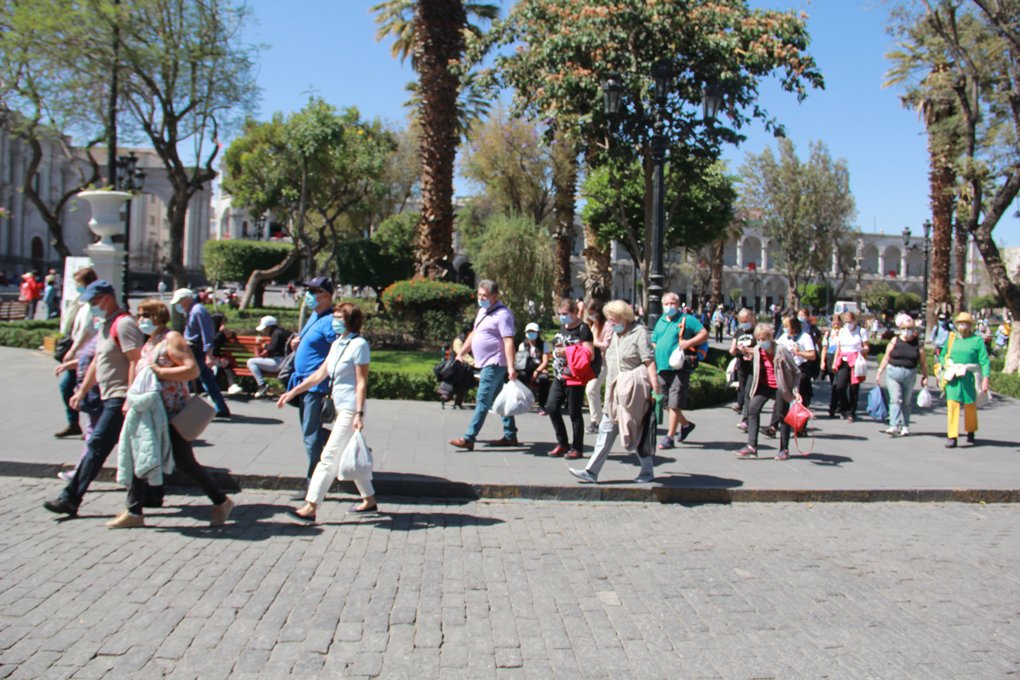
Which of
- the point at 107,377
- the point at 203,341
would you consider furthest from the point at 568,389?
the point at 203,341

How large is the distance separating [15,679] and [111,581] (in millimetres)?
1241

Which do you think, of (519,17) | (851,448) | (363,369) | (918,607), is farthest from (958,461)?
(519,17)

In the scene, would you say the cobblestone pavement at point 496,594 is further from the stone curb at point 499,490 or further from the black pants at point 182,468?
the stone curb at point 499,490

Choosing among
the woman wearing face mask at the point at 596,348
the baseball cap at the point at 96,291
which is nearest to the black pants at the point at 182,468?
the baseball cap at the point at 96,291

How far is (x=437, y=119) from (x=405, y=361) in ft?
19.5

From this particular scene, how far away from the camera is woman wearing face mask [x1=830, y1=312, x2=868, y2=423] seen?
39.6 ft

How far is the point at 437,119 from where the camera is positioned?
1777cm

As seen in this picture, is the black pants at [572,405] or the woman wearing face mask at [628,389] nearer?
the woman wearing face mask at [628,389]

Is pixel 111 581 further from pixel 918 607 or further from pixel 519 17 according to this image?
pixel 519 17

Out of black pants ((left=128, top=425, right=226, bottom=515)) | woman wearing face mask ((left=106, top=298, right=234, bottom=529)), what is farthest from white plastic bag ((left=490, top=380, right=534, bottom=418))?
black pants ((left=128, top=425, right=226, bottom=515))

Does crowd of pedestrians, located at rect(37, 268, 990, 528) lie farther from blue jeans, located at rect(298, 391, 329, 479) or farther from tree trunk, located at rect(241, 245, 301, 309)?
tree trunk, located at rect(241, 245, 301, 309)

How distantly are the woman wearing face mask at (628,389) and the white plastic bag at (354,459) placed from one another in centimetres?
213

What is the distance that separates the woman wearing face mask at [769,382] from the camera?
28.9ft

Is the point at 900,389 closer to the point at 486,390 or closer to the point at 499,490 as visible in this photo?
the point at 486,390
